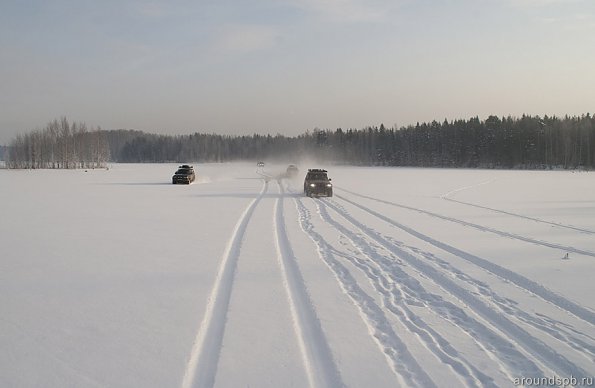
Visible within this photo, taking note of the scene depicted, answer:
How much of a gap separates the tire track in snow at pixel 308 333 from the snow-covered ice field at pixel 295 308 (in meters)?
0.03

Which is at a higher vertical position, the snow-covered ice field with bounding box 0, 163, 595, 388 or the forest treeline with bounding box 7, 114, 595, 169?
the forest treeline with bounding box 7, 114, 595, 169

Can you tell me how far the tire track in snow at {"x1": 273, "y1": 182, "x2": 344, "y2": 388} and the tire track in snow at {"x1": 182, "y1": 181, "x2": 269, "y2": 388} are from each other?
99 centimetres

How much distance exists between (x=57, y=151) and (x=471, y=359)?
112917mm

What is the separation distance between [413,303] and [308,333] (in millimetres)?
1994

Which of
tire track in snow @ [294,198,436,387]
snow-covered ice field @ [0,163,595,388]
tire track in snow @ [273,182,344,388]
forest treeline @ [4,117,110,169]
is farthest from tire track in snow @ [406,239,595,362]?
forest treeline @ [4,117,110,169]

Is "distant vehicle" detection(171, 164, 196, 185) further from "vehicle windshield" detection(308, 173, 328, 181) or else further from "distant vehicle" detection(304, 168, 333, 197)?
"distant vehicle" detection(304, 168, 333, 197)

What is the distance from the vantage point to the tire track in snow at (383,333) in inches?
162

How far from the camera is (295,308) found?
6.03 metres

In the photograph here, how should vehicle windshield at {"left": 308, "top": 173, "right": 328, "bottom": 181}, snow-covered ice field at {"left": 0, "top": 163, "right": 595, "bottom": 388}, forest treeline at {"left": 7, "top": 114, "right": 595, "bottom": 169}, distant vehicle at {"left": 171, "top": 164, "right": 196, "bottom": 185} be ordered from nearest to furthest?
snow-covered ice field at {"left": 0, "top": 163, "right": 595, "bottom": 388}
vehicle windshield at {"left": 308, "top": 173, "right": 328, "bottom": 181}
distant vehicle at {"left": 171, "top": 164, "right": 196, "bottom": 185}
forest treeline at {"left": 7, "top": 114, "right": 595, "bottom": 169}

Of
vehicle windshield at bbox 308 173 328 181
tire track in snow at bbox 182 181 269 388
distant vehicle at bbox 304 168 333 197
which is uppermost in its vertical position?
vehicle windshield at bbox 308 173 328 181

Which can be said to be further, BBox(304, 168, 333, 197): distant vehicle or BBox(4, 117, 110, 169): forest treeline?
BBox(4, 117, 110, 169): forest treeline

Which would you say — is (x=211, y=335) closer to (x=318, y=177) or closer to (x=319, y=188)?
(x=319, y=188)

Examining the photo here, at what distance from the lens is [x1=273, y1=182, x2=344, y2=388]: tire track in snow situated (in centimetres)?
411

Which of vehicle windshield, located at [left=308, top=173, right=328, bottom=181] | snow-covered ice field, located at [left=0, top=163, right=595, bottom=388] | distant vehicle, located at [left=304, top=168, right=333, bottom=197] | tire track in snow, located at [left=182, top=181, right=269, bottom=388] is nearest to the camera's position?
tire track in snow, located at [left=182, top=181, right=269, bottom=388]
